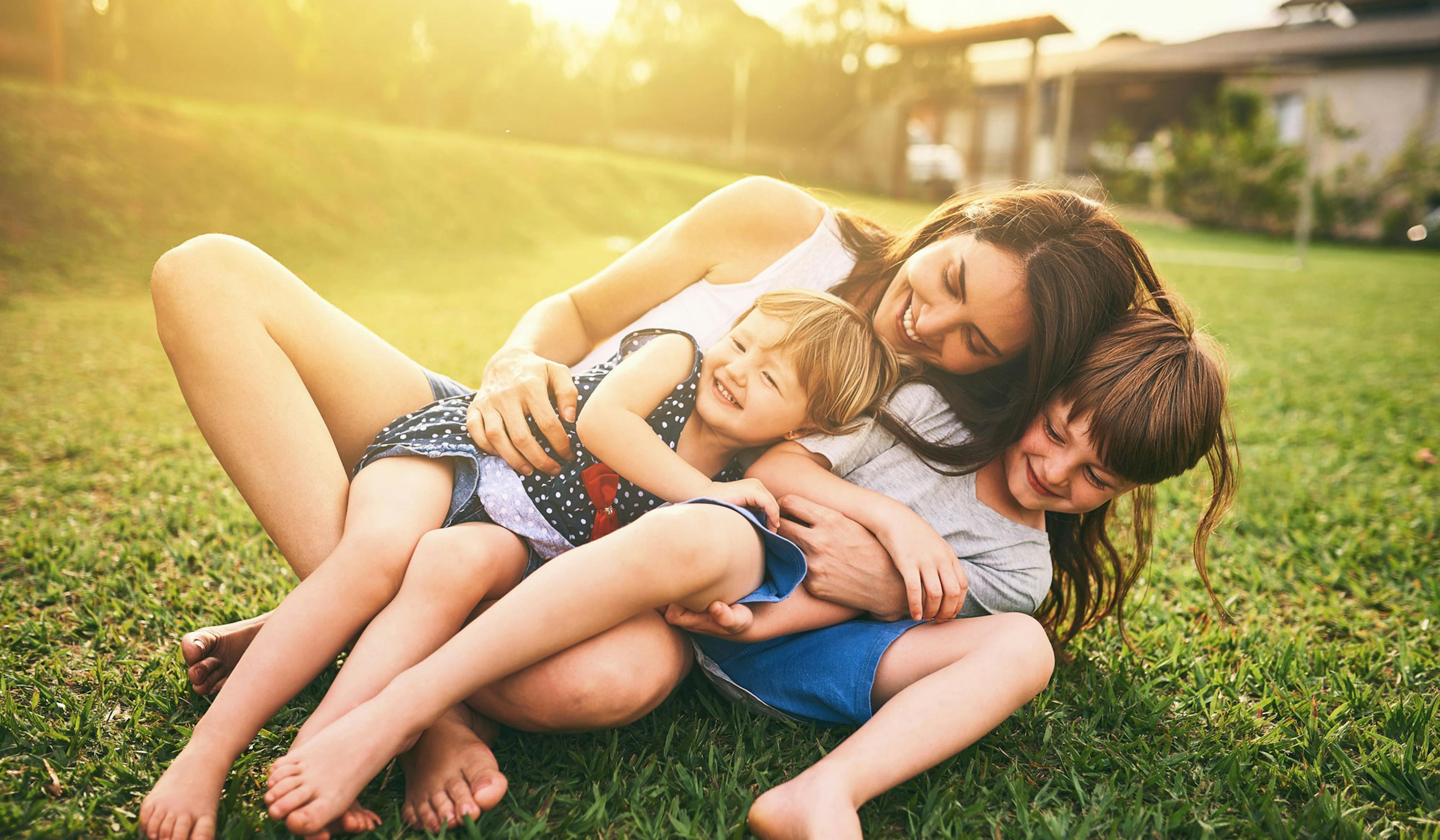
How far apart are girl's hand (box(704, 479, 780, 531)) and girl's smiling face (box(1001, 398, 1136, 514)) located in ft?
1.56

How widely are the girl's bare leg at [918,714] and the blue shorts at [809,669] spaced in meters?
0.03

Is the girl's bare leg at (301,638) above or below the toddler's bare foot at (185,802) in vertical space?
above

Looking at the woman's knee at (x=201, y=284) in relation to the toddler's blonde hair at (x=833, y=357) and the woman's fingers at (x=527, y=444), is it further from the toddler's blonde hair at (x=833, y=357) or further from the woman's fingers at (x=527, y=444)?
the toddler's blonde hair at (x=833, y=357)

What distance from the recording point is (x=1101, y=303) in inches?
66.3

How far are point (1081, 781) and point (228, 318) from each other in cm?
162

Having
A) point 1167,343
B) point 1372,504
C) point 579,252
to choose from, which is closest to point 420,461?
point 1167,343

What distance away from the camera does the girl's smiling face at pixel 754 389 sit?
163 centimetres

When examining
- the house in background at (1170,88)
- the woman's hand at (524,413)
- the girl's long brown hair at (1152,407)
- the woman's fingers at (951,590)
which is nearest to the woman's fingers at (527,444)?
the woman's hand at (524,413)

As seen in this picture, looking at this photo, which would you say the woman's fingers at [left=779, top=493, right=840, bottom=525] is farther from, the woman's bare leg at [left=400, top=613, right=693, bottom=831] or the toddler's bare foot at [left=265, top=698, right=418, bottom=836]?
the toddler's bare foot at [left=265, top=698, right=418, bottom=836]

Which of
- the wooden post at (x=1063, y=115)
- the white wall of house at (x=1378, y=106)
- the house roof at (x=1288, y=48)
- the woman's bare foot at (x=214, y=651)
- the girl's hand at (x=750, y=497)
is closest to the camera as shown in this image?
the girl's hand at (x=750, y=497)

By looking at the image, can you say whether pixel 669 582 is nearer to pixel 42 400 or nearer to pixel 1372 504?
pixel 1372 504

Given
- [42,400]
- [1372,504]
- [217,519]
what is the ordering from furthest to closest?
[42,400], [1372,504], [217,519]

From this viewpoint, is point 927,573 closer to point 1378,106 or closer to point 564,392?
point 564,392

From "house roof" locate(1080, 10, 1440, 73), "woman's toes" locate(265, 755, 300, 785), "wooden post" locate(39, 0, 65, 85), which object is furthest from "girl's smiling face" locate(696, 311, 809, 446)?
"house roof" locate(1080, 10, 1440, 73)
